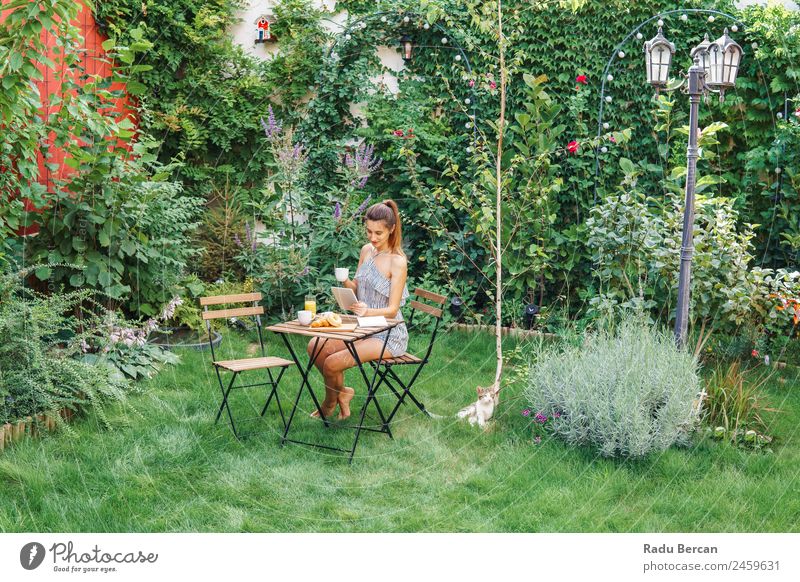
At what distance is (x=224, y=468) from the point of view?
145 inches

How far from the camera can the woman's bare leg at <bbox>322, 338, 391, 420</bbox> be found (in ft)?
13.8

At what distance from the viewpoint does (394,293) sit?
427 cm

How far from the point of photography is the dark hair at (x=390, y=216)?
13.9 ft

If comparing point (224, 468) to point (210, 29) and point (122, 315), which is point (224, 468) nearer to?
point (122, 315)

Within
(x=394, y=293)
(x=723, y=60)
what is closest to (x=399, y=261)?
(x=394, y=293)

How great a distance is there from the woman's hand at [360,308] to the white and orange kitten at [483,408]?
2.30 ft

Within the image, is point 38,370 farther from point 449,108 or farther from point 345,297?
point 449,108

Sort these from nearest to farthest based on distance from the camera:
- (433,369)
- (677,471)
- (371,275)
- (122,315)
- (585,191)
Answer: (677,471)
(371,275)
(122,315)
(433,369)
(585,191)

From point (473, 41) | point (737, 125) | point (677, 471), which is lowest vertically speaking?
point (677, 471)

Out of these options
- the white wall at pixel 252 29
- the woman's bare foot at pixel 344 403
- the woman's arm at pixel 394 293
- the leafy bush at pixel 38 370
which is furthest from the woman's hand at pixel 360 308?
the white wall at pixel 252 29

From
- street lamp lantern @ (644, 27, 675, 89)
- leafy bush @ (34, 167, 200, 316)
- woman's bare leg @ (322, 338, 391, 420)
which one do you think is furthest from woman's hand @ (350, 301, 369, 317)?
street lamp lantern @ (644, 27, 675, 89)

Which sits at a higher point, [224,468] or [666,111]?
[666,111]
